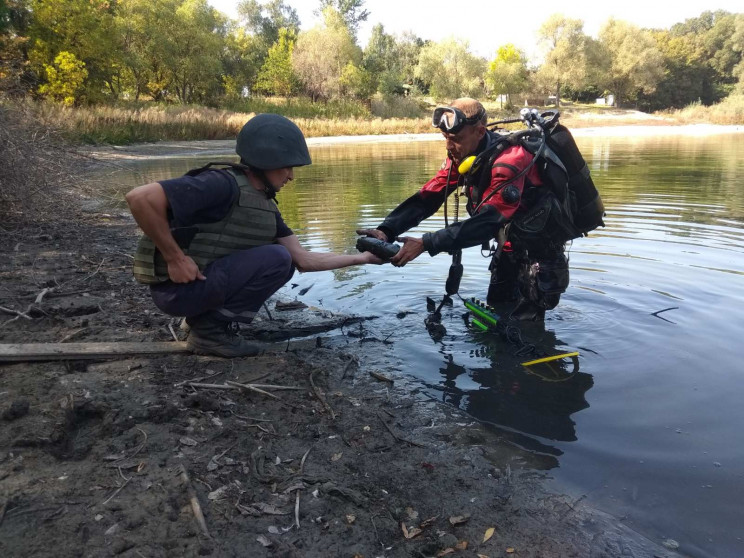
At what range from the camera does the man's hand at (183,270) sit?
3111 mm

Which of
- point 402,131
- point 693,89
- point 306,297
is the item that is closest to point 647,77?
point 693,89

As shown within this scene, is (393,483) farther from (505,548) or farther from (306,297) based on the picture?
(306,297)

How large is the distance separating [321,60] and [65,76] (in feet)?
98.0

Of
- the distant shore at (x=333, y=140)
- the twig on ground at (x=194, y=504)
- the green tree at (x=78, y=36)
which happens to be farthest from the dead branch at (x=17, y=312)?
the green tree at (x=78, y=36)

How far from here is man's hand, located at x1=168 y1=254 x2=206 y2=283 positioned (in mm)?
3111

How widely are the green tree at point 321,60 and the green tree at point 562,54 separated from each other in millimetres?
22226

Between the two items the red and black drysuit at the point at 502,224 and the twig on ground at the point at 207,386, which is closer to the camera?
the twig on ground at the point at 207,386

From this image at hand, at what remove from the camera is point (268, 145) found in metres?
3.23

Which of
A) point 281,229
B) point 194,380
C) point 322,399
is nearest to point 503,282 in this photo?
point 281,229

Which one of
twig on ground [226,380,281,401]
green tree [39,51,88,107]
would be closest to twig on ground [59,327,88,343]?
twig on ground [226,380,281,401]

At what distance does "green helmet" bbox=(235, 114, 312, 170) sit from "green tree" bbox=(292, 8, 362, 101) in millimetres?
52911

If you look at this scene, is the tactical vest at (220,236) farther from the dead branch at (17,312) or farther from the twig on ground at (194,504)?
the twig on ground at (194,504)

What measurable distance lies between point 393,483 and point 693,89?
75.0 m

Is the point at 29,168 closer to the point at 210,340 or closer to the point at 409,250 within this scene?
the point at 210,340
